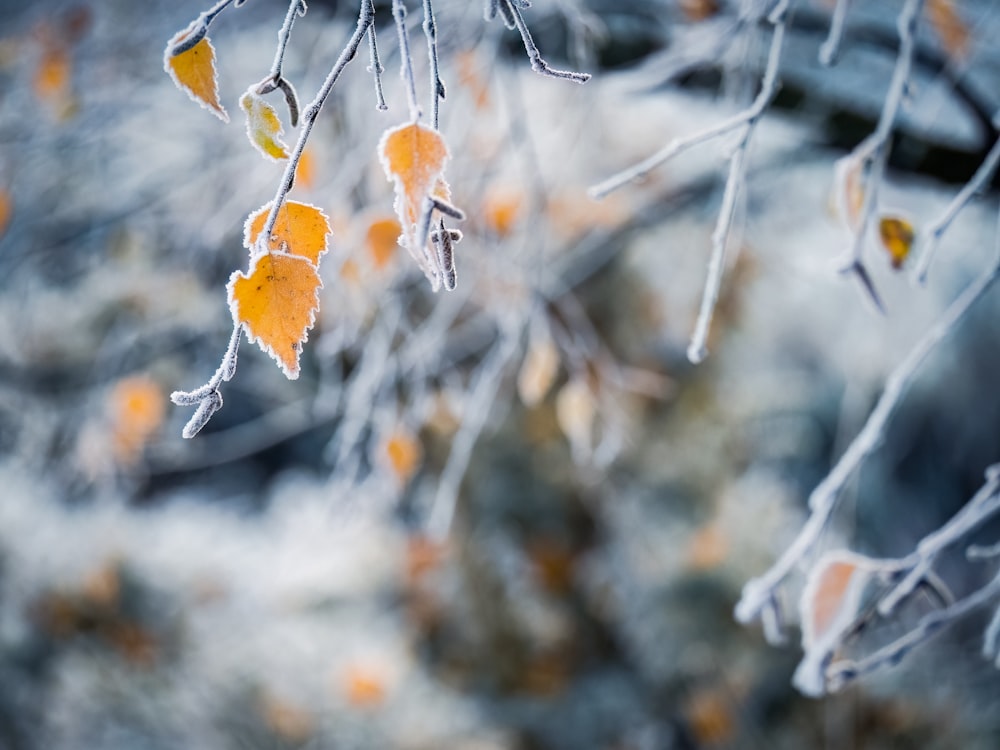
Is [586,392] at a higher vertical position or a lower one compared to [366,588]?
higher

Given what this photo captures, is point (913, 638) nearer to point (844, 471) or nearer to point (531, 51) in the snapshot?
point (844, 471)

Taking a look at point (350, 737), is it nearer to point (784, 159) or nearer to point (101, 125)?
point (101, 125)

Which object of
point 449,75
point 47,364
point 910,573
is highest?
point 449,75

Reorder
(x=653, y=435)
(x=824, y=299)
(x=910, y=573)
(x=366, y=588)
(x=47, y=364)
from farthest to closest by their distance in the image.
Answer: (x=824, y=299), (x=366, y=588), (x=653, y=435), (x=47, y=364), (x=910, y=573)

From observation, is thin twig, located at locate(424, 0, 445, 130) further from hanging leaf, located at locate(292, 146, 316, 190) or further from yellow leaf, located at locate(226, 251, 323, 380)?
hanging leaf, located at locate(292, 146, 316, 190)

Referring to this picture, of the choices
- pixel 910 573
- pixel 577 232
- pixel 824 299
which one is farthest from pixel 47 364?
pixel 824 299

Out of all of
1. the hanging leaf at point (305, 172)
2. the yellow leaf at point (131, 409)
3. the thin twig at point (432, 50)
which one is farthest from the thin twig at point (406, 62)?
the yellow leaf at point (131, 409)

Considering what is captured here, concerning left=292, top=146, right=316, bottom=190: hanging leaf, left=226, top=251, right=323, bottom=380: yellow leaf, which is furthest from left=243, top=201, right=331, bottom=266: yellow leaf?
left=292, top=146, right=316, bottom=190: hanging leaf

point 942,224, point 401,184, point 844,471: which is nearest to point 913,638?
point 844,471
